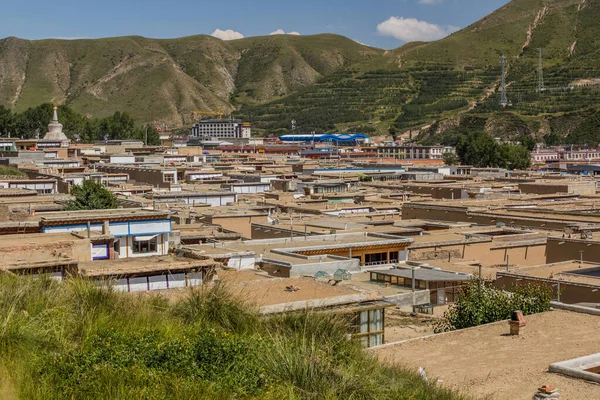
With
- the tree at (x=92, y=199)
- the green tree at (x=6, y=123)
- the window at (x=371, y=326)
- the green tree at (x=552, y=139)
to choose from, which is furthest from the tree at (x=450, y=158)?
the window at (x=371, y=326)

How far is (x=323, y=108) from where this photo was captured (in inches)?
6590

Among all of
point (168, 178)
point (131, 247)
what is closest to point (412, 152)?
point (168, 178)

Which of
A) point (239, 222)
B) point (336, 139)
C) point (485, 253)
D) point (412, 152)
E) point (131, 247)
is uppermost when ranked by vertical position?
point (336, 139)

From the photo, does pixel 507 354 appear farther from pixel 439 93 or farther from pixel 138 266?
pixel 439 93

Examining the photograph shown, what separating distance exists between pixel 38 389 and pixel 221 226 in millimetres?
23516

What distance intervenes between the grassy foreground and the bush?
4.52 meters

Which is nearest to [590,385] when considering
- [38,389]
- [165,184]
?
[38,389]

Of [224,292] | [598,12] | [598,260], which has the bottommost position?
[598,260]

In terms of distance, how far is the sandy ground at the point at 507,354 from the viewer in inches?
390

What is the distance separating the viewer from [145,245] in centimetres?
2212

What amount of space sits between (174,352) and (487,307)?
22.8 feet

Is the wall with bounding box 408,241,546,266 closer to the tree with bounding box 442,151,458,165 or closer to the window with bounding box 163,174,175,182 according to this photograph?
the window with bounding box 163,174,175,182

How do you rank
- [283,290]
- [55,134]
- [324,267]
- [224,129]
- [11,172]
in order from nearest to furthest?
[283,290]
[324,267]
[11,172]
[55,134]
[224,129]

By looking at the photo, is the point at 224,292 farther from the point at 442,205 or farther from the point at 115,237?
the point at 442,205
